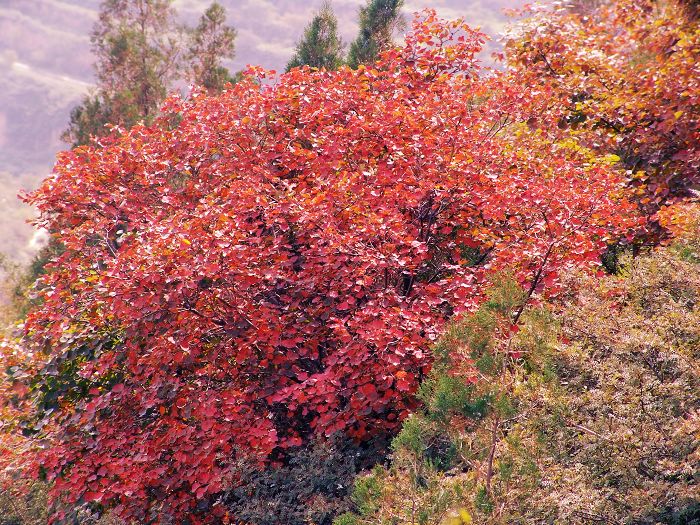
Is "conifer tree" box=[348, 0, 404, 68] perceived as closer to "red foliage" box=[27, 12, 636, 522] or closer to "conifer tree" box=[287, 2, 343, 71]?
"conifer tree" box=[287, 2, 343, 71]

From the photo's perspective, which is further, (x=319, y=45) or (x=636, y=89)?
(x=319, y=45)

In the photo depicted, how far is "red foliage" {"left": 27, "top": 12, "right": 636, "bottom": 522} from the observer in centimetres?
732

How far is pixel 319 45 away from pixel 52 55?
131 m

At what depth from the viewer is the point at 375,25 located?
22078 mm

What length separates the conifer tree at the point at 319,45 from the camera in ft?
72.3

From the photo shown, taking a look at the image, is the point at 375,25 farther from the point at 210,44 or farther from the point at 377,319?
the point at 377,319

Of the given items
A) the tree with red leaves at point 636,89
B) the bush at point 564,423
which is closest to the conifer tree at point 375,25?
the tree with red leaves at point 636,89

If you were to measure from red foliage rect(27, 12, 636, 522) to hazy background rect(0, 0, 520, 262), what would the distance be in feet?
302

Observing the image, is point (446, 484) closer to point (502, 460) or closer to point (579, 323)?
point (502, 460)

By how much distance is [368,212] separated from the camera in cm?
771

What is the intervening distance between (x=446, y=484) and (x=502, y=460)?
0.46m

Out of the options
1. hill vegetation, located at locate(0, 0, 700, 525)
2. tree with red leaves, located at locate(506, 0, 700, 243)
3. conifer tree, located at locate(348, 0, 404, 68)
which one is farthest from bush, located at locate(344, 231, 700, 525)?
conifer tree, located at locate(348, 0, 404, 68)

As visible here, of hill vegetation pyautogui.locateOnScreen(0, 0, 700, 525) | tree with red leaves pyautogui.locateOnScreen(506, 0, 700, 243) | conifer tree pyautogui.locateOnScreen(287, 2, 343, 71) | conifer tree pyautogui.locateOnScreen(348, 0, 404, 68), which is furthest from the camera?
conifer tree pyautogui.locateOnScreen(287, 2, 343, 71)

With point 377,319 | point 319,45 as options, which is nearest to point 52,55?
point 319,45
